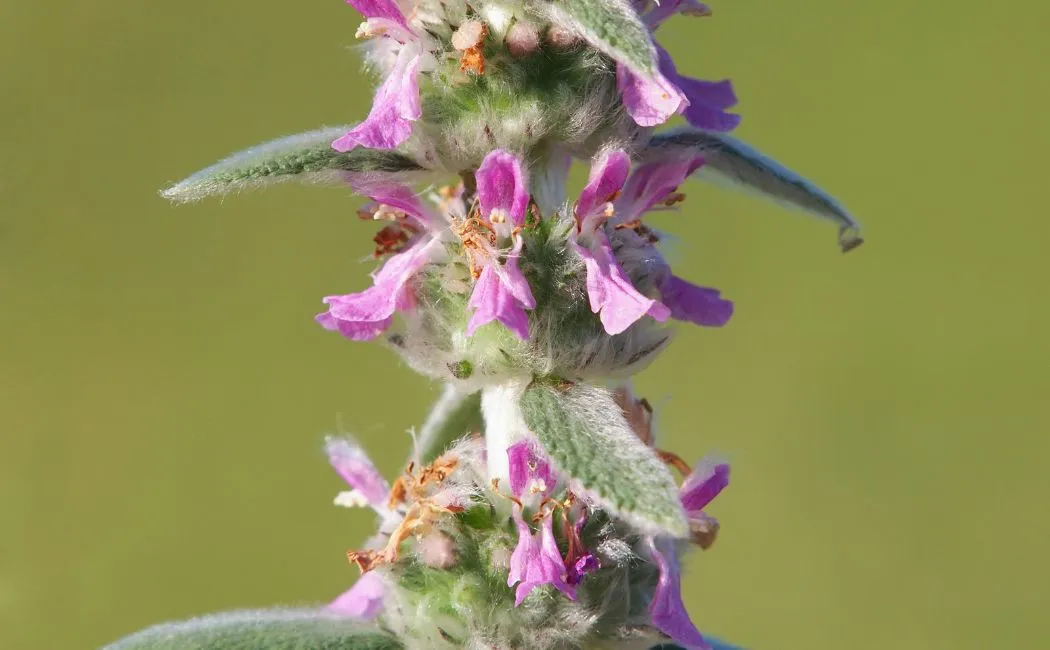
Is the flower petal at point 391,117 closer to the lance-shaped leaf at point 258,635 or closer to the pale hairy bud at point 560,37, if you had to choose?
the pale hairy bud at point 560,37

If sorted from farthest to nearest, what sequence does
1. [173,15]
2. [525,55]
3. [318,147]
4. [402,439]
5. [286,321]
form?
[173,15] < [286,321] < [402,439] < [318,147] < [525,55]

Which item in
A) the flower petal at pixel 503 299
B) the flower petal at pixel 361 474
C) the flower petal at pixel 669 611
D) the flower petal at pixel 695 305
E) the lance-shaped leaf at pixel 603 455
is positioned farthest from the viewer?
the flower petal at pixel 361 474

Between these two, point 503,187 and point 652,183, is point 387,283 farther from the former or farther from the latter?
point 652,183

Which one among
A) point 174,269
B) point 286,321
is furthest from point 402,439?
point 174,269

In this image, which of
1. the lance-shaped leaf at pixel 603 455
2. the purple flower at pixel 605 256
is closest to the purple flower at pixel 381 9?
the purple flower at pixel 605 256

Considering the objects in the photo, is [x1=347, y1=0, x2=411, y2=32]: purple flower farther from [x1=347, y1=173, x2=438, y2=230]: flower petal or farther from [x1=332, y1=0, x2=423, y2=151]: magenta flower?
[x1=347, y1=173, x2=438, y2=230]: flower petal

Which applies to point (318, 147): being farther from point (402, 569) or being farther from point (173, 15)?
point (173, 15)

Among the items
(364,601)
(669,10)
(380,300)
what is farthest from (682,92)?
(364,601)
